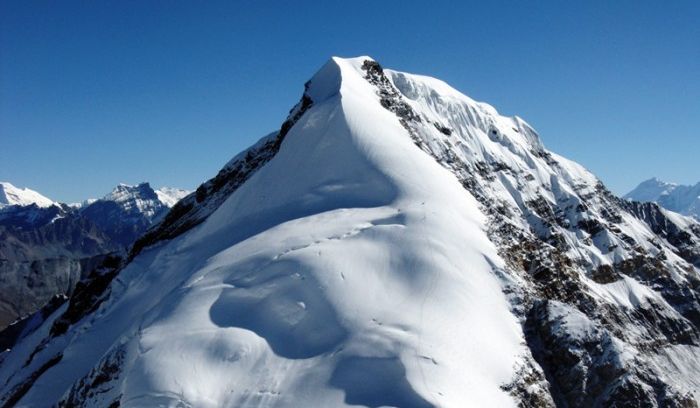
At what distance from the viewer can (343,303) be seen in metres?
27.1

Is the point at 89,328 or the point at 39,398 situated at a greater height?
the point at 89,328

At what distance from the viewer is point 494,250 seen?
34.8 metres

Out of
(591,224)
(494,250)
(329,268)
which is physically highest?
(329,268)

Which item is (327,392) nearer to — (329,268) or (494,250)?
(329,268)

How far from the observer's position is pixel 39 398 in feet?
120

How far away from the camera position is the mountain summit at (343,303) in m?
24.0

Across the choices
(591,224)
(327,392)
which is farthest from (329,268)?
(591,224)

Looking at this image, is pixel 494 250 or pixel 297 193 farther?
pixel 297 193

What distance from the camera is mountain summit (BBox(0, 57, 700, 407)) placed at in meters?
24.0

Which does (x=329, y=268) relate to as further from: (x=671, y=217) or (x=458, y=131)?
(x=671, y=217)

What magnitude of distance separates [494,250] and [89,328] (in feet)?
95.7

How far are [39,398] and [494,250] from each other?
30614mm

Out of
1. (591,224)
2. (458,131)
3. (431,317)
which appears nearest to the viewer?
(431,317)

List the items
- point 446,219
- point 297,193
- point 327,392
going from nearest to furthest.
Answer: point 327,392 < point 446,219 < point 297,193
